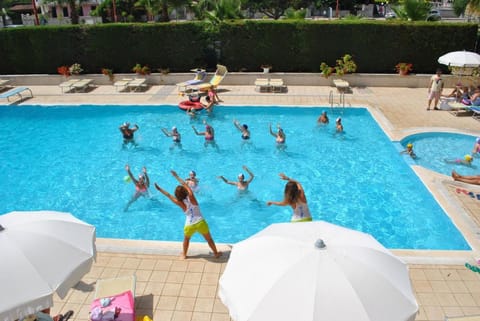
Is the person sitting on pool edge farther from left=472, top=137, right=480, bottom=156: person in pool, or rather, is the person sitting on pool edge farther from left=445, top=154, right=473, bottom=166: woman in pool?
left=472, top=137, right=480, bottom=156: person in pool

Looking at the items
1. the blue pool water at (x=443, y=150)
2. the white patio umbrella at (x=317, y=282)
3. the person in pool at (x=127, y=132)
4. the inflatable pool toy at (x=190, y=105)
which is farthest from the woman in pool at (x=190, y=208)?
the inflatable pool toy at (x=190, y=105)

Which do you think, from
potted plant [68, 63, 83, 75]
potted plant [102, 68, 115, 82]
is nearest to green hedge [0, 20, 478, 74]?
potted plant [68, 63, 83, 75]

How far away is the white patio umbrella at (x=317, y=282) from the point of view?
4082 mm

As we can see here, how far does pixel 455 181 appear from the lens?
1110cm

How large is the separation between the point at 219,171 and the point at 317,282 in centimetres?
960

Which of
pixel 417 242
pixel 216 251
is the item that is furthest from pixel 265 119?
pixel 216 251

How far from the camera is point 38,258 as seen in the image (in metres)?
4.82

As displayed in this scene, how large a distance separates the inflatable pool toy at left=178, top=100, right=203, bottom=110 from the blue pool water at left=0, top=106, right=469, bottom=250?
372 millimetres

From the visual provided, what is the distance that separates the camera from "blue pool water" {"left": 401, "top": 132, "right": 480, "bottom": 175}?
1322 centimetres

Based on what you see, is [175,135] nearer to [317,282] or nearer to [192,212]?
[192,212]

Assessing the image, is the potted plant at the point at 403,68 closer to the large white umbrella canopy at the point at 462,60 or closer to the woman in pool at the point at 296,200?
the large white umbrella canopy at the point at 462,60

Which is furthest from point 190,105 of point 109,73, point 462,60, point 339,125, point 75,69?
point 462,60

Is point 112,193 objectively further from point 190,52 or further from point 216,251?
point 190,52

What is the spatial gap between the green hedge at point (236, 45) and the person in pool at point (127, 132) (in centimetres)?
927
